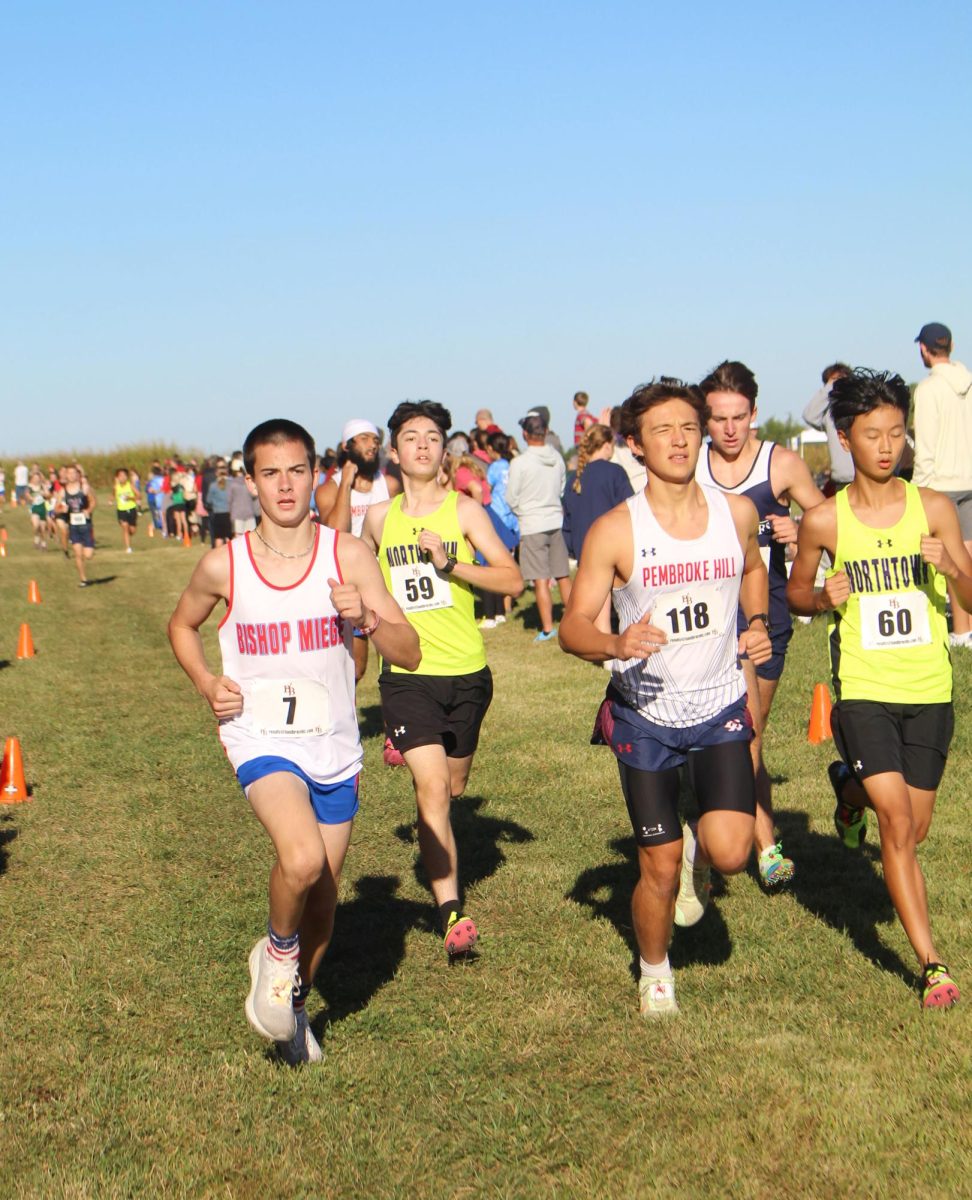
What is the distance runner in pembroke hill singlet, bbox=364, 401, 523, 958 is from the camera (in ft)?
20.3

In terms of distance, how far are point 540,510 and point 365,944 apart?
993 cm

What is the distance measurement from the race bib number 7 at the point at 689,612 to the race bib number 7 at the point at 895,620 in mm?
732

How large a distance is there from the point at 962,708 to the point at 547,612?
6.51 m

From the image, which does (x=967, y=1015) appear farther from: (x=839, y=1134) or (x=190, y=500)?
(x=190, y=500)

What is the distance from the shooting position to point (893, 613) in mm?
5230

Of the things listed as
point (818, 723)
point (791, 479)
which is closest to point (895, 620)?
point (791, 479)

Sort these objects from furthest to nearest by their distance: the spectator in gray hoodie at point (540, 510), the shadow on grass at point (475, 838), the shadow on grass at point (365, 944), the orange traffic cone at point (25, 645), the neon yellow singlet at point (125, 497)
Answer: the neon yellow singlet at point (125, 497), the orange traffic cone at point (25, 645), the spectator in gray hoodie at point (540, 510), the shadow on grass at point (475, 838), the shadow on grass at point (365, 944)

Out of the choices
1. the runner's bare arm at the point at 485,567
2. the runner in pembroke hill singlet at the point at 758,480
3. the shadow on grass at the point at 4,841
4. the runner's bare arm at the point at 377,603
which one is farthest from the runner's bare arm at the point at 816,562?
the shadow on grass at the point at 4,841

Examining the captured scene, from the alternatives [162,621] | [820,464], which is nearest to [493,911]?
[162,621]

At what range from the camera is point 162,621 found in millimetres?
20875

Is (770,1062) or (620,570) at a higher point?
(620,570)

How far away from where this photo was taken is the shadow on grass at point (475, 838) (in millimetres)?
7035

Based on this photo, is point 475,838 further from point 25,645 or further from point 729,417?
point 25,645

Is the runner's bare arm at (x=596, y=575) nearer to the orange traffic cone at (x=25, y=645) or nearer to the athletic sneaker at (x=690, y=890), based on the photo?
the athletic sneaker at (x=690, y=890)
